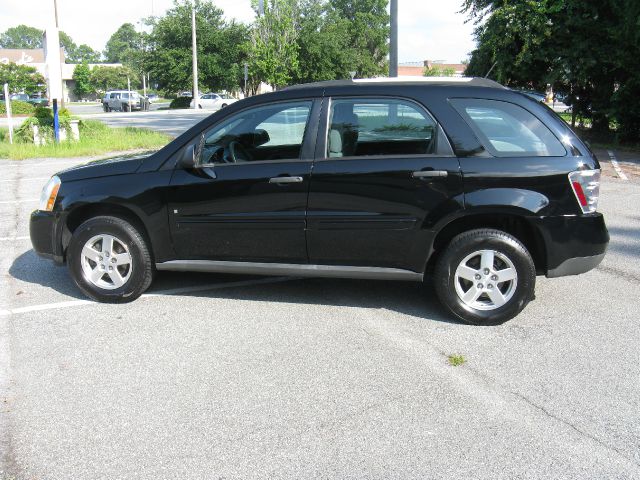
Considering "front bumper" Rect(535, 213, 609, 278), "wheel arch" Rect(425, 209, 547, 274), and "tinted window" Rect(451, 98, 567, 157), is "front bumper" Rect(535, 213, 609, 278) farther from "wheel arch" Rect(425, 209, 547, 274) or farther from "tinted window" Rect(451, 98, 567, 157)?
"tinted window" Rect(451, 98, 567, 157)

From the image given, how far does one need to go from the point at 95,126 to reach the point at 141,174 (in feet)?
60.6

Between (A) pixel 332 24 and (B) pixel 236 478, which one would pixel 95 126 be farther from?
(A) pixel 332 24

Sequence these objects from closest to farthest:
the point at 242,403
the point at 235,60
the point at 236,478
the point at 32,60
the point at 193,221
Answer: the point at 236,478 → the point at 242,403 → the point at 193,221 → the point at 235,60 → the point at 32,60

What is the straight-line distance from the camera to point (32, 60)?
11300 centimetres

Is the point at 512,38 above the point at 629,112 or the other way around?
above

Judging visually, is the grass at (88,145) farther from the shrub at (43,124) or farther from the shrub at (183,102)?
the shrub at (183,102)

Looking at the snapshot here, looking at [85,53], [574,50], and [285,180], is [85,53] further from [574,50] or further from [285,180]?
[285,180]

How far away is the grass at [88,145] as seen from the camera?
16188mm

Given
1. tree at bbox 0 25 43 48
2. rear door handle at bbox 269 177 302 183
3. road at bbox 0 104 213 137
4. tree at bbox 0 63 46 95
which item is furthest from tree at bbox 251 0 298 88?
tree at bbox 0 25 43 48

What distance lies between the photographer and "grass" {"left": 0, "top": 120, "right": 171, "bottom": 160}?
53.1 ft

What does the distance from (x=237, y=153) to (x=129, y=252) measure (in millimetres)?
1195

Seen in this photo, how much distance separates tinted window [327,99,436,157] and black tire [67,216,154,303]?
1.73m

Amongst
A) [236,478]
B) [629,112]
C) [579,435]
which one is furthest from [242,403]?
[629,112]

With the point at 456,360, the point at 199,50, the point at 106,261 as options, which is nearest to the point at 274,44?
the point at 199,50
